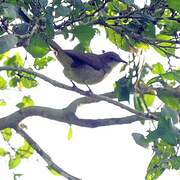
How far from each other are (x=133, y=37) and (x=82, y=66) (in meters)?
1.85

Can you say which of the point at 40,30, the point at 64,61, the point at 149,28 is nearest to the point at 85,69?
the point at 64,61

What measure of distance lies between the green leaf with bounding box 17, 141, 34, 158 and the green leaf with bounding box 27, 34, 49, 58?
1.95 m

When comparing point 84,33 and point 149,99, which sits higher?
point 84,33

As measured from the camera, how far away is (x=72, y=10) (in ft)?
13.6

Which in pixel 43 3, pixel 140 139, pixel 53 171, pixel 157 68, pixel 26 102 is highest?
pixel 43 3

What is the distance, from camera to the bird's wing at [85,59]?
602cm

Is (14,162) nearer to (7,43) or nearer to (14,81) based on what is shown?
(14,81)

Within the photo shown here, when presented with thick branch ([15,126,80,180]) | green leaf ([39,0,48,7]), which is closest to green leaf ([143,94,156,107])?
thick branch ([15,126,80,180])

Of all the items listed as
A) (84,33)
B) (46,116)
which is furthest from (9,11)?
(46,116)

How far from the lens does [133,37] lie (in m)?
4.66

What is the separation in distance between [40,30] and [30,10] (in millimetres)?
188

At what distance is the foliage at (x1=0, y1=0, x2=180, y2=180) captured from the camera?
12.2 feet

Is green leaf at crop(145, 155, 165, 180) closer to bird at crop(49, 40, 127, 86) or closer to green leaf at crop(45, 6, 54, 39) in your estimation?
green leaf at crop(45, 6, 54, 39)

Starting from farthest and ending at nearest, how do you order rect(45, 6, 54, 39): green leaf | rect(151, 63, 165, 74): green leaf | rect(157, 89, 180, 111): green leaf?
rect(151, 63, 165, 74): green leaf
rect(157, 89, 180, 111): green leaf
rect(45, 6, 54, 39): green leaf
